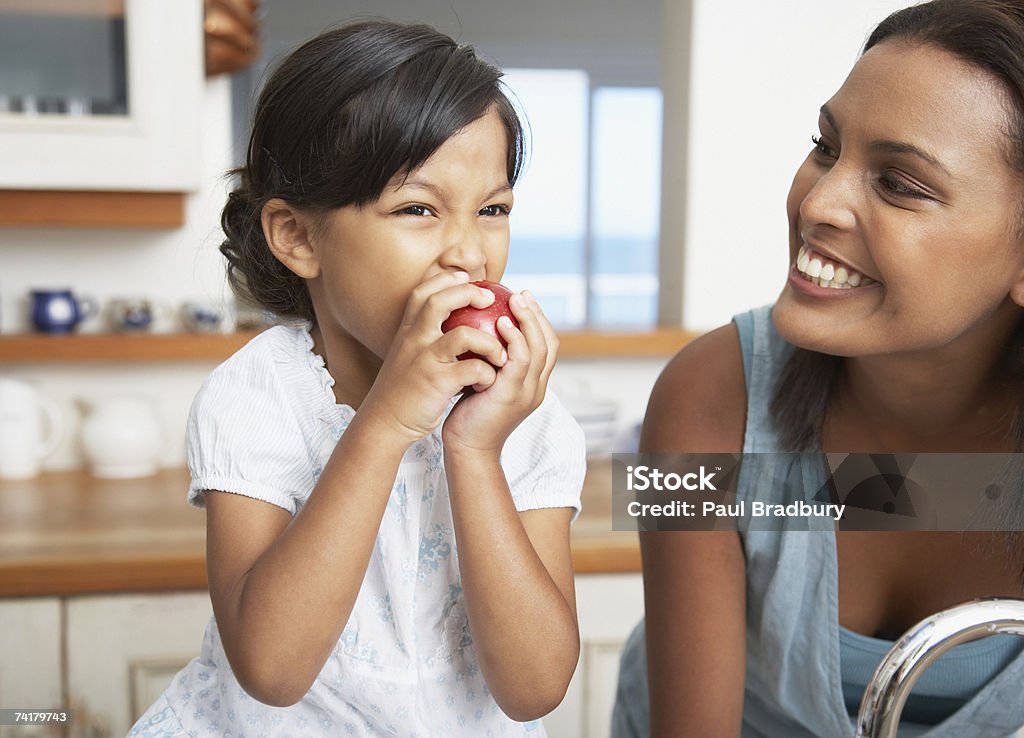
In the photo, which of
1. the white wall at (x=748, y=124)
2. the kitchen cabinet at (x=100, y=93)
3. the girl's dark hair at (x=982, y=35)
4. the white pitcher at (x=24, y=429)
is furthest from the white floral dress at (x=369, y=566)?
the white wall at (x=748, y=124)

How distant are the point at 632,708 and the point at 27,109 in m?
1.27

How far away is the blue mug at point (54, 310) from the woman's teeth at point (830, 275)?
1.43m

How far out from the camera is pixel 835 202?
2.39ft

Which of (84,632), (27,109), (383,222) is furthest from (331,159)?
(27,109)

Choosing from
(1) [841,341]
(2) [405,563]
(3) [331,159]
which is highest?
(3) [331,159]

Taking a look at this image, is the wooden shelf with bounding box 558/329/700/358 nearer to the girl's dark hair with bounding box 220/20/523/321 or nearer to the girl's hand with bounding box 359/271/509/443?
the girl's dark hair with bounding box 220/20/523/321

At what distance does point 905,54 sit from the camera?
0.73m

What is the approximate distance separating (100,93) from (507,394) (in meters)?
1.25

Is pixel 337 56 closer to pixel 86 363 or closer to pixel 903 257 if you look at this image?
pixel 903 257

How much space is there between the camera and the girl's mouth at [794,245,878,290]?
2.47 ft

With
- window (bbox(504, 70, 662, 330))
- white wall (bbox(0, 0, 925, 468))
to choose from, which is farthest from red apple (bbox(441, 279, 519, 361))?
window (bbox(504, 70, 662, 330))

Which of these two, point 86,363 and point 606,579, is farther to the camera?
point 86,363

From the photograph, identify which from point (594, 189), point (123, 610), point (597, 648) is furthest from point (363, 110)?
point (594, 189)

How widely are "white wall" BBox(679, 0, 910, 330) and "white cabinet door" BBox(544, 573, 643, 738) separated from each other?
27.0 inches
